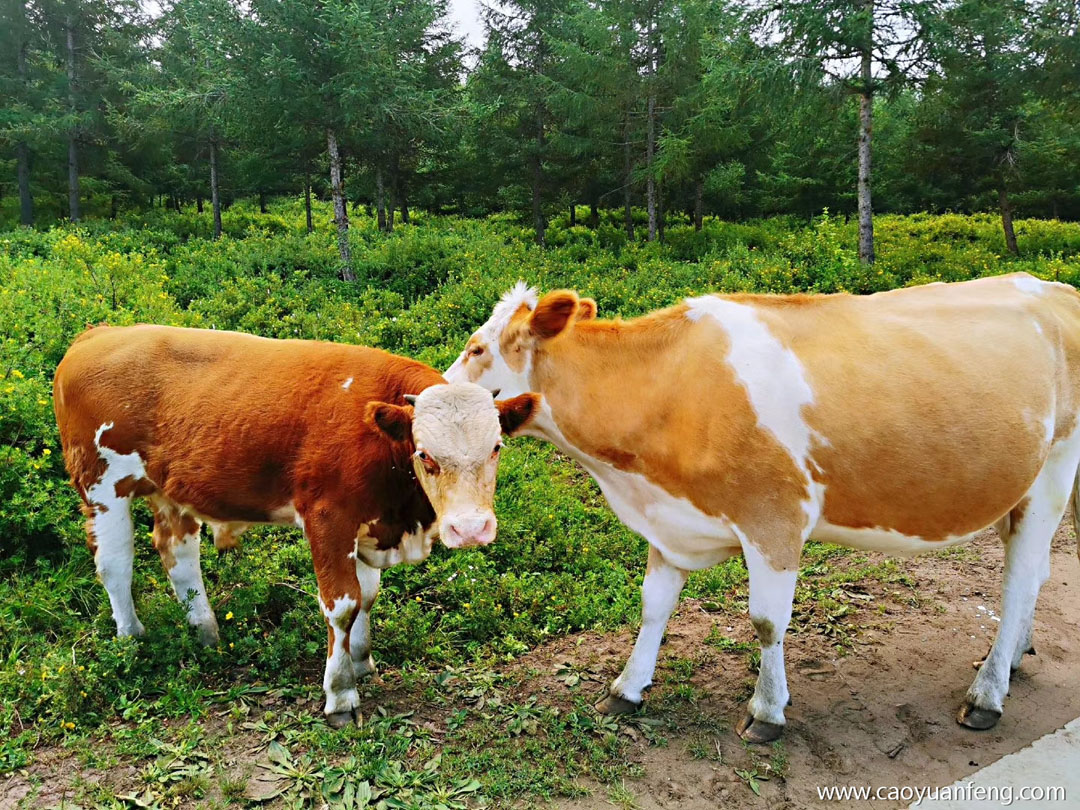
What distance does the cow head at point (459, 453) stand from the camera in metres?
3.29

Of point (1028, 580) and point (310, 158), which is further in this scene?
point (310, 158)

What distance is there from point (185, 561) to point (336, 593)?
152 centimetres

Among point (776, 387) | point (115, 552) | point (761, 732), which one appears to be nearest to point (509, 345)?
point (776, 387)

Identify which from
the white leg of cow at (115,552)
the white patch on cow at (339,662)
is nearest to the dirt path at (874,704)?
→ the white patch on cow at (339,662)

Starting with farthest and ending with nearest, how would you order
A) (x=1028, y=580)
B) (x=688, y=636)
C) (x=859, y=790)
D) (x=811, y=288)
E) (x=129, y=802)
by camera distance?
(x=811, y=288), (x=688, y=636), (x=1028, y=580), (x=859, y=790), (x=129, y=802)

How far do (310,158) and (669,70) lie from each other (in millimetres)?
11619

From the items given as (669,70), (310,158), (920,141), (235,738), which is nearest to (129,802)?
(235,738)

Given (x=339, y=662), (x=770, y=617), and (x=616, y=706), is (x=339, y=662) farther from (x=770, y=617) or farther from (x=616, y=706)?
(x=770, y=617)

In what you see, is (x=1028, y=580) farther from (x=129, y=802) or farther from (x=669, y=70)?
(x=669, y=70)

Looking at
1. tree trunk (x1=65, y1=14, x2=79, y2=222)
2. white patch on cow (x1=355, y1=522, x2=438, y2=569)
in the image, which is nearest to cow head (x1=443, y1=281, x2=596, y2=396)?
white patch on cow (x1=355, y1=522, x2=438, y2=569)

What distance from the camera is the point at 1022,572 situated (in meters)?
4.24

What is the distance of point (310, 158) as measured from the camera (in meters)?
22.7

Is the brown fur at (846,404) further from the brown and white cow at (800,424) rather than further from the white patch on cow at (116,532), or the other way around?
the white patch on cow at (116,532)

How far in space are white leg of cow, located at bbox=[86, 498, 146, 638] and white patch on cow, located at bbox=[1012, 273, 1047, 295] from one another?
5.86m
